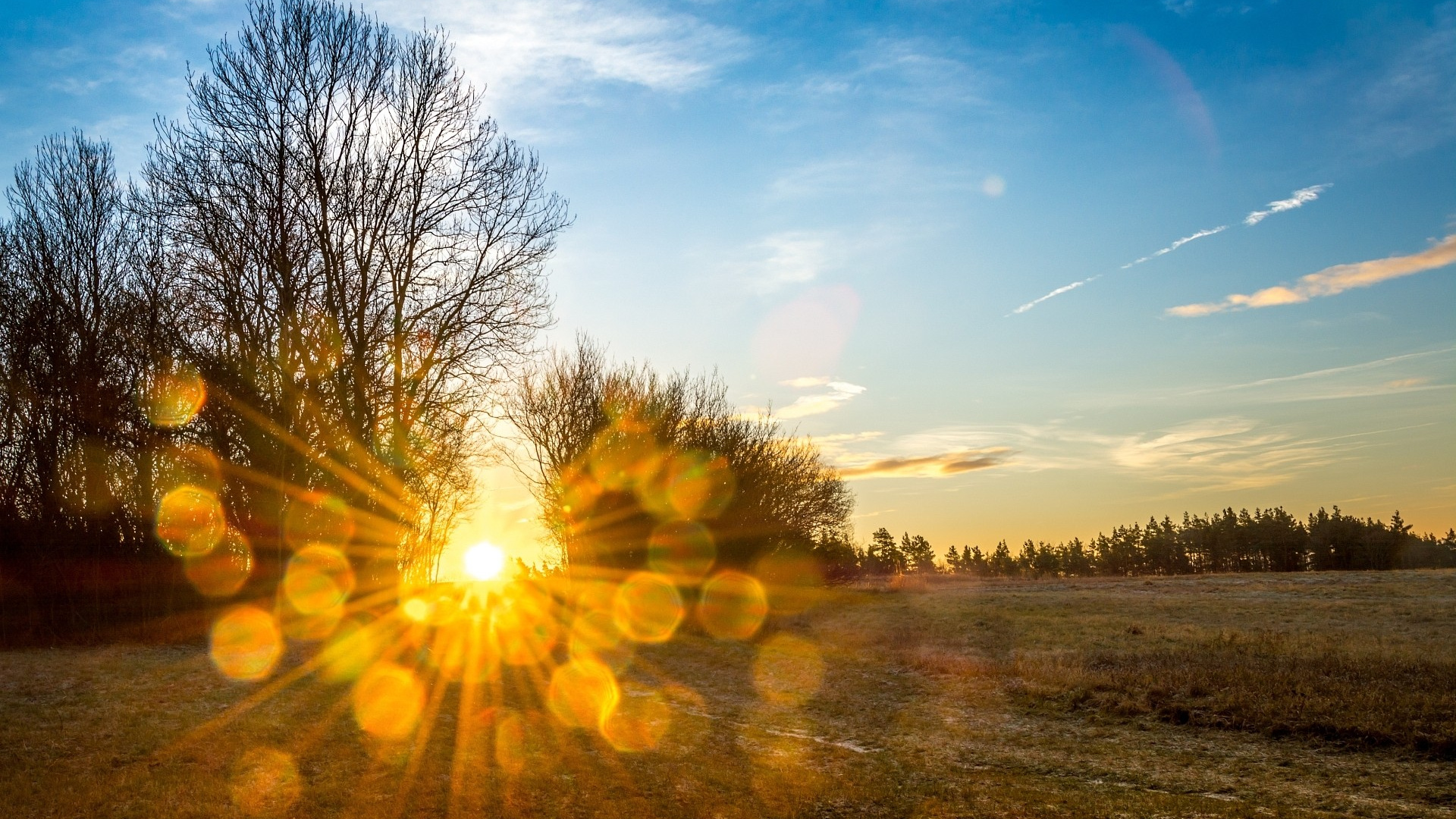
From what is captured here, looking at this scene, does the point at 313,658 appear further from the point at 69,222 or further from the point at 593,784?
the point at 69,222

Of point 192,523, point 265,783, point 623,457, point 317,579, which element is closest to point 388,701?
point 265,783

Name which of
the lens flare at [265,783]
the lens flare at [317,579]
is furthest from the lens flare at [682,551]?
the lens flare at [265,783]

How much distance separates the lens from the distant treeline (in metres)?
66.9

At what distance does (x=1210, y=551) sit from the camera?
79.2m

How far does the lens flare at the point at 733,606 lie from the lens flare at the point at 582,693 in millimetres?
8122

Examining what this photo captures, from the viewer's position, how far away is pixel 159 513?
22.5 meters

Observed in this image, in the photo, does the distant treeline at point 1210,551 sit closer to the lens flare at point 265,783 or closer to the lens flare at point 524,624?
the lens flare at point 524,624

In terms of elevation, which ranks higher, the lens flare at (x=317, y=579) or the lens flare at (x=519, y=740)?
the lens flare at (x=317, y=579)

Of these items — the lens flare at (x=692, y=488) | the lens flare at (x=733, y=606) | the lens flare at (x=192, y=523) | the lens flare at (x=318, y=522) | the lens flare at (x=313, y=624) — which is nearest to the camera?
the lens flare at (x=313, y=624)

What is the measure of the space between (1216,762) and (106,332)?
85.9ft

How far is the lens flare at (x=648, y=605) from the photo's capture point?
96.0ft

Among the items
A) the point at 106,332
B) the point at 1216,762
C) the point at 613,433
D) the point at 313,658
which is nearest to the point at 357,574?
the point at 313,658

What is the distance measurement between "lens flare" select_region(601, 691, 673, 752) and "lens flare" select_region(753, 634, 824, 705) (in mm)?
2249

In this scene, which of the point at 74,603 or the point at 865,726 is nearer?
the point at 865,726
